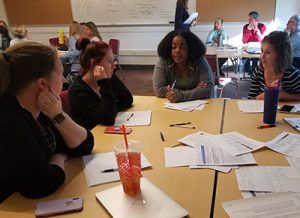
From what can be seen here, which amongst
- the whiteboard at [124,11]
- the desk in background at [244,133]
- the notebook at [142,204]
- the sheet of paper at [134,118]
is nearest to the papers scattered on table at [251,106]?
the desk in background at [244,133]

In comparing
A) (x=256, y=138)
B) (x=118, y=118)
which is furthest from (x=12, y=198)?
(x=256, y=138)

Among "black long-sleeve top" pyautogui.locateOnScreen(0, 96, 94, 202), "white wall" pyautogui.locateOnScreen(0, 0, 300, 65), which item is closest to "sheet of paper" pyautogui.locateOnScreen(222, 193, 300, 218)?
"black long-sleeve top" pyautogui.locateOnScreen(0, 96, 94, 202)

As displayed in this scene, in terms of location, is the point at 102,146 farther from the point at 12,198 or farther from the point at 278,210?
the point at 278,210

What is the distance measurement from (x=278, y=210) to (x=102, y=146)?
0.91m

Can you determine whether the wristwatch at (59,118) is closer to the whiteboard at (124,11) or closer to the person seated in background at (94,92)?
the person seated in background at (94,92)

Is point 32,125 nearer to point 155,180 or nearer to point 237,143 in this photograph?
point 155,180

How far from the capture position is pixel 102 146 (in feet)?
5.21

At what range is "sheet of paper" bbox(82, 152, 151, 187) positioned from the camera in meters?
1.25

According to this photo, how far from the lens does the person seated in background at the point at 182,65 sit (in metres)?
2.58

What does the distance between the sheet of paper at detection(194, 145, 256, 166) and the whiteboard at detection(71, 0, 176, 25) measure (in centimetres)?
540

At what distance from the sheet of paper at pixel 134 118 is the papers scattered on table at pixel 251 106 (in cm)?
65

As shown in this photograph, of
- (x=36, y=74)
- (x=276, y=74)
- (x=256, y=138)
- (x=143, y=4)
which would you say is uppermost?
(x=143, y=4)

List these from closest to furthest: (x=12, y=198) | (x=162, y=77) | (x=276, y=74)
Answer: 1. (x=12, y=198)
2. (x=276, y=74)
3. (x=162, y=77)

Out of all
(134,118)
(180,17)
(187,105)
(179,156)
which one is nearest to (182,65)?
(187,105)
